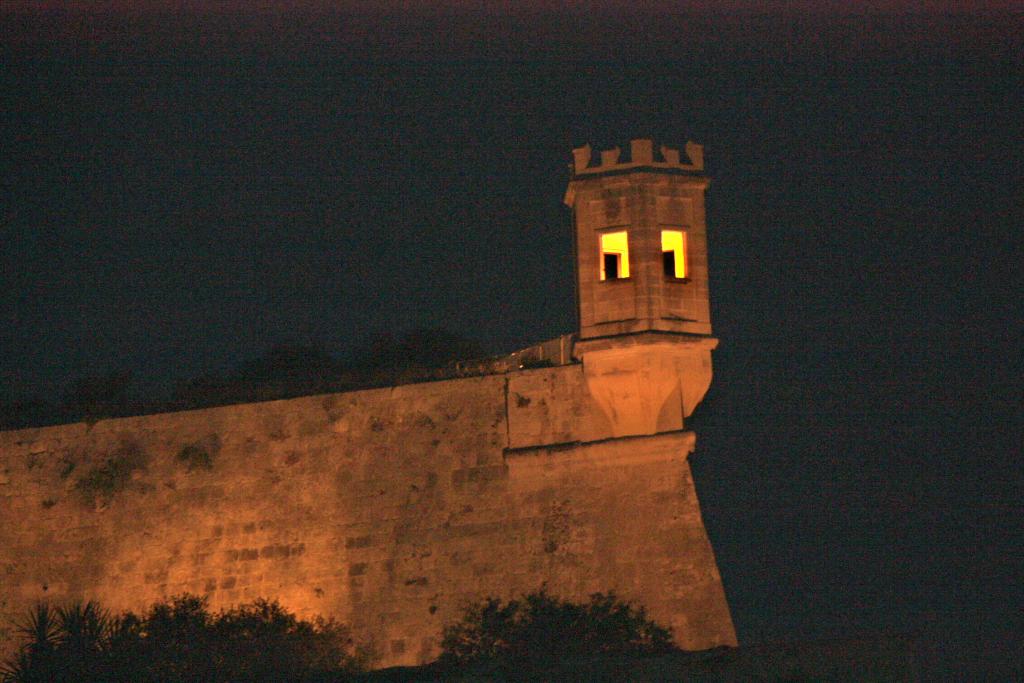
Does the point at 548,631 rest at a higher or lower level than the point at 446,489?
lower

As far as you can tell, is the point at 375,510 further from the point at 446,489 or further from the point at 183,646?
the point at 183,646

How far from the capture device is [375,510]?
28922mm

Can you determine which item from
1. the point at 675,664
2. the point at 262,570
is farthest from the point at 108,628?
the point at 675,664

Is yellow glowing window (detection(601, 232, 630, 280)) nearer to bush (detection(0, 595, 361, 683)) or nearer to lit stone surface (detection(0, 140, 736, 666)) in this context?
lit stone surface (detection(0, 140, 736, 666))

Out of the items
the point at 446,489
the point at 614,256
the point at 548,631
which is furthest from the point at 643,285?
the point at 548,631

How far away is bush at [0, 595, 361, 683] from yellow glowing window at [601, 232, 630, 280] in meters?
5.51

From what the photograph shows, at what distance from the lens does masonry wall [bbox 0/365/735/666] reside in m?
27.7

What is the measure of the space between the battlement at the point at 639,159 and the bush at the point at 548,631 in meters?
5.24

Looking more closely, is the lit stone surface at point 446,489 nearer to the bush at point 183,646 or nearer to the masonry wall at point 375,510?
the masonry wall at point 375,510

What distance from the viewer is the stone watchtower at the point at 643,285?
90.9 ft

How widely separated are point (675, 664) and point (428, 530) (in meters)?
5.50

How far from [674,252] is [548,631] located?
16.4 feet

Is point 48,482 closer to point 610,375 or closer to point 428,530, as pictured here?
point 428,530

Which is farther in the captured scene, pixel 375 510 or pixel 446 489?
pixel 375 510
